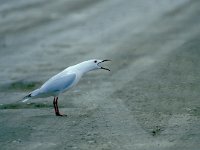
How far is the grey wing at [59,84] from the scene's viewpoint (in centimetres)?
924

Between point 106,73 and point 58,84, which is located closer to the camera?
point 58,84

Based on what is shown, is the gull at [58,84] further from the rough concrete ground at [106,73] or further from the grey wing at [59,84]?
the rough concrete ground at [106,73]

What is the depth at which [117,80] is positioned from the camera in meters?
11.8

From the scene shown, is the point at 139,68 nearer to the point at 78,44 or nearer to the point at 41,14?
the point at 78,44

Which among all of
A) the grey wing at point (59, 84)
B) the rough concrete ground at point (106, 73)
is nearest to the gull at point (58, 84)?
the grey wing at point (59, 84)

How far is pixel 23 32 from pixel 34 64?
3.20m

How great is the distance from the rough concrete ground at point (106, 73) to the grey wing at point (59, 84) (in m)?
0.52

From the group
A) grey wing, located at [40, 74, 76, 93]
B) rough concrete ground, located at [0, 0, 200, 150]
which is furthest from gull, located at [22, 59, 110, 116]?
rough concrete ground, located at [0, 0, 200, 150]

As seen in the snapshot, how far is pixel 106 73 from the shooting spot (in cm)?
1243

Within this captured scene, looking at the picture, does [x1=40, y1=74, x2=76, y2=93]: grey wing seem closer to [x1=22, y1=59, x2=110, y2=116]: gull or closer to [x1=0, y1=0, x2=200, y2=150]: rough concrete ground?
[x1=22, y1=59, x2=110, y2=116]: gull

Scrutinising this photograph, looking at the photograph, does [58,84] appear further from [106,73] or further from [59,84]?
[106,73]

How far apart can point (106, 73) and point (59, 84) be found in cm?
326

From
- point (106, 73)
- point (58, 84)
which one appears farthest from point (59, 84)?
point (106, 73)

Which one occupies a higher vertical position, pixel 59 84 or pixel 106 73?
pixel 106 73
